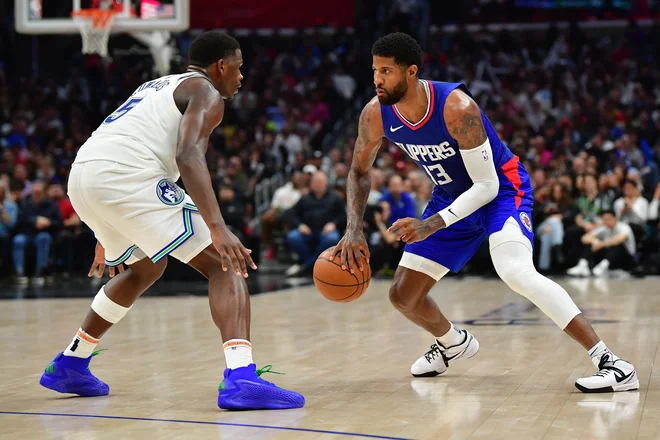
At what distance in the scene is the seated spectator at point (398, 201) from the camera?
13492mm

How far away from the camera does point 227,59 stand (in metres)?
4.67

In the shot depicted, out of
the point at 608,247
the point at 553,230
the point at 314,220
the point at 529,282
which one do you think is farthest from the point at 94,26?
the point at 529,282

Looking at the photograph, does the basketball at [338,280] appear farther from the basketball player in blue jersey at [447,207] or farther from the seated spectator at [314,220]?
the seated spectator at [314,220]

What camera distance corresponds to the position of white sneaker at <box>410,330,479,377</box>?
17.6ft

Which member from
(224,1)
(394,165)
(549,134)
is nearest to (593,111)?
(549,134)

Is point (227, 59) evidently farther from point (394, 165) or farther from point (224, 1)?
point (224, 1)

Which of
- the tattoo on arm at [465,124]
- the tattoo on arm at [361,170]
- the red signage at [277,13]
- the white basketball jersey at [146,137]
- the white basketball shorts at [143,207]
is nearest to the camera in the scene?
the white basketball shorts at [143,207]

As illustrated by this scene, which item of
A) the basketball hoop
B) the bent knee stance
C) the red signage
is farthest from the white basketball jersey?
the red signage

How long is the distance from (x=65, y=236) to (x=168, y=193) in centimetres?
976

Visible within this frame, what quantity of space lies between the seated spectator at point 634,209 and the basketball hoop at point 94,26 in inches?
296

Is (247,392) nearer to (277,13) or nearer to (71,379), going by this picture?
(71,379)

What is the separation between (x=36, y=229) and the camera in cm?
1362

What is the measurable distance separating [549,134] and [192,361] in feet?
39.5

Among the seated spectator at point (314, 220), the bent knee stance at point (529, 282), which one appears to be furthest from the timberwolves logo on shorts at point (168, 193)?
the seated spectator at point (314, 220)
